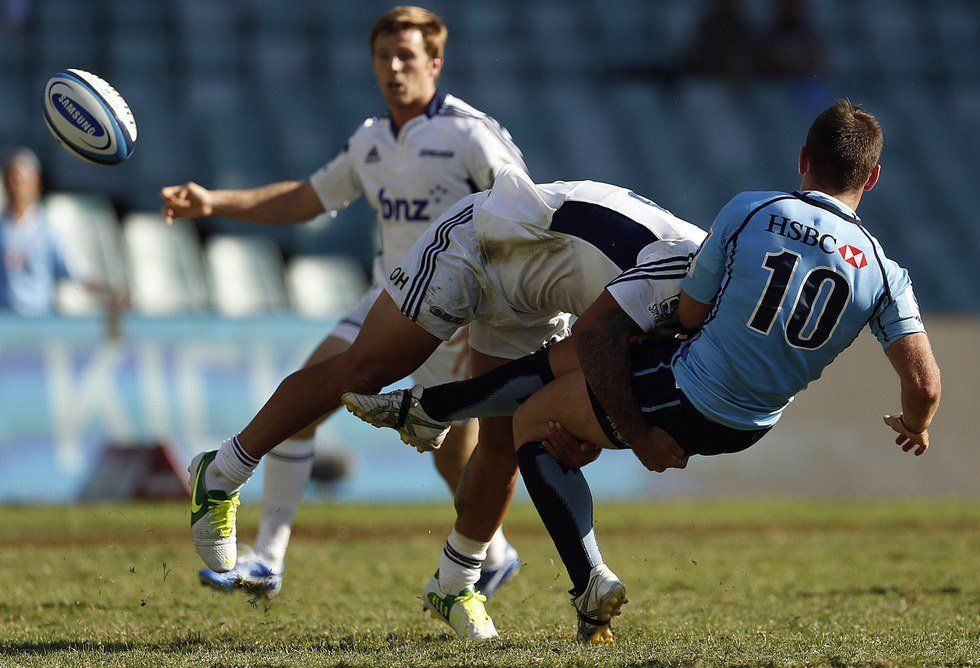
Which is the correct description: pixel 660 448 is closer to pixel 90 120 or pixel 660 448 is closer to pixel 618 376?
pixel 618 376

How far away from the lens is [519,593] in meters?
6.79

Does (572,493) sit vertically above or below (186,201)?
below

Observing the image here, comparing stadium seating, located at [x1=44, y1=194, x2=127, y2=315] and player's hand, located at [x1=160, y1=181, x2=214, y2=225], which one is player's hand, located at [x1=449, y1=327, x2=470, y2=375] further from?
stadium seating, located at [x1=44, y1=194, x2=127, y2=315]

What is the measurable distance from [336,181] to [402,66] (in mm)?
684

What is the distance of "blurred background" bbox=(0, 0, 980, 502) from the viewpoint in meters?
10.4

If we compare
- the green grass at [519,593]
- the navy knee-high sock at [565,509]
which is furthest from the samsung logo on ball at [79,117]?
the navy knee-high sock at [565,509]

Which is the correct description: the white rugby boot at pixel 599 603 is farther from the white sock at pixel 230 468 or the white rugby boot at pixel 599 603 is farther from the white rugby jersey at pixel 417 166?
the white rugby jersey at pixel 417 166

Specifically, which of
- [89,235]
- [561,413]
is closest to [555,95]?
[89,235]

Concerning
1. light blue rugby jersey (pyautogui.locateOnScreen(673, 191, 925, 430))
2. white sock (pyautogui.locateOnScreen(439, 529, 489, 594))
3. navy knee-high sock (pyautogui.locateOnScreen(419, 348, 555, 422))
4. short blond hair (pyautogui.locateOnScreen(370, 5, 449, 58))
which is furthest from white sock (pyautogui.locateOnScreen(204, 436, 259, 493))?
short blond hair (pyautogui.locateOnScreen(370, 5, 449, 58))

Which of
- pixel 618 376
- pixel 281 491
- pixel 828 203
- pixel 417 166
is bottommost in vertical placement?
pixel 281 491

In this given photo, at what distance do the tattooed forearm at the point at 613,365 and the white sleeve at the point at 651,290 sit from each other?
0.04m

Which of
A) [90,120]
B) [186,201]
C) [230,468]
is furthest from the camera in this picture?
[186,201]

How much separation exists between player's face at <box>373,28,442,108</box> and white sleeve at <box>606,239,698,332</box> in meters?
2.26

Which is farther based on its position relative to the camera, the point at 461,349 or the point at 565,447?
the point at 461,349
